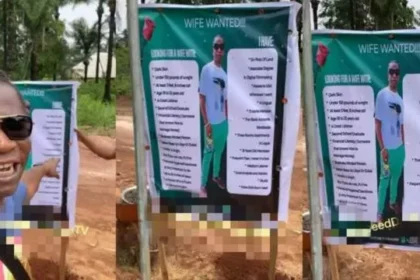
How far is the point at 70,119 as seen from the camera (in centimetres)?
407

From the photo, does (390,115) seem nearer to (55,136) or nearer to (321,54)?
(321,54)

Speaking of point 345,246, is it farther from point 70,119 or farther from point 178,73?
point 70,119

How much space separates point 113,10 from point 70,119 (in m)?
0.68

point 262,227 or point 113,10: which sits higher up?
point 113,10

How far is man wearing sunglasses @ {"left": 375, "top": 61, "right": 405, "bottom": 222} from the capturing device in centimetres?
364

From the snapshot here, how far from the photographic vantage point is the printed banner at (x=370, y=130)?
143 inches

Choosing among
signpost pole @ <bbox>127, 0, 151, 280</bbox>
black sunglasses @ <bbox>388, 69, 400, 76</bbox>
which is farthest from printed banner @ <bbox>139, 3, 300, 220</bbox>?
black sunglasses @ <bbox>388, 69, 400, 76</bbox>

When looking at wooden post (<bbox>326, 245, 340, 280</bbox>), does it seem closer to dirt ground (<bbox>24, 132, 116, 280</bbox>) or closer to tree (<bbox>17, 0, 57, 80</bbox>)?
dirt ground (<bbox>24, 132, 116, 280</bbox>)

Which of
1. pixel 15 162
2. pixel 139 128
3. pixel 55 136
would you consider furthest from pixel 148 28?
pixel 15 162

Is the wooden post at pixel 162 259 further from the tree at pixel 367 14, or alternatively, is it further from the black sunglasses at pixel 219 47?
the tree at pixel 367 14

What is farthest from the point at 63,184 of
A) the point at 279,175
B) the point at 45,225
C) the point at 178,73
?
the point at 279,175

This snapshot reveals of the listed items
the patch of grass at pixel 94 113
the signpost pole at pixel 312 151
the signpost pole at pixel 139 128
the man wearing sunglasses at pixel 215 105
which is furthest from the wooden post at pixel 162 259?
the signpost pole at pixel 312 151

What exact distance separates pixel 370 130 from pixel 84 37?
175cm

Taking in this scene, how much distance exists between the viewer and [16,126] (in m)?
3.72
